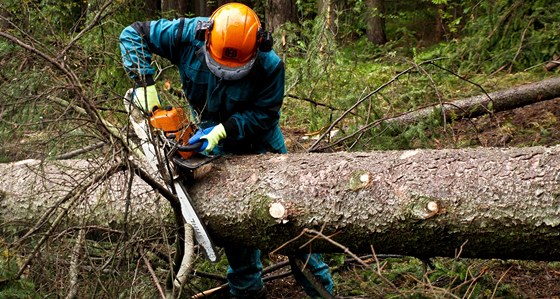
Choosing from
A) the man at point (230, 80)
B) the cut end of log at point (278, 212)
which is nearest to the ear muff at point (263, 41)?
the man at point (230, 80)

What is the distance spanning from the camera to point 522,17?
675 cm

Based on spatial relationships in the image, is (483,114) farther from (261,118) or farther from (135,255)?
(135,255)

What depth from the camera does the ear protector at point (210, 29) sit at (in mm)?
→ 3504

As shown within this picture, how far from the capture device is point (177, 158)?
3.27 m

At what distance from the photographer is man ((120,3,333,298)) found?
3471 mm

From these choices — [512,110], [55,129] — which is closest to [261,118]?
[55,129]

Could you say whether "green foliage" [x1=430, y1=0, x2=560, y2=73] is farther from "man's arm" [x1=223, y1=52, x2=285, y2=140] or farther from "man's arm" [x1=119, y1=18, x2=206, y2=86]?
"man's arm" [x1=119, y1=18, x2=206, y2=86]

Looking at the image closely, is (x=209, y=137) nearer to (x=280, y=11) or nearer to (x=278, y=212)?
(x=278, y=212)

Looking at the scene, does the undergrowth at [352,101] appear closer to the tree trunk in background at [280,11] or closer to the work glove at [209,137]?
the work glove at [209,137]

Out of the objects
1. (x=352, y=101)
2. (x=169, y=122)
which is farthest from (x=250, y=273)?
(x=352, y=101)

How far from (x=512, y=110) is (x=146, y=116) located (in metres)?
4.35

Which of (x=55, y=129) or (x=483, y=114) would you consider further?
(x=483, y=114)

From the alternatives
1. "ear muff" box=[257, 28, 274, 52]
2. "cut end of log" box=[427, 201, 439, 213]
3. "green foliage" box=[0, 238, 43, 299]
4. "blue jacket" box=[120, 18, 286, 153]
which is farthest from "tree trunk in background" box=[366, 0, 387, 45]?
"green foliage" box=[0, 238, 43, 299]

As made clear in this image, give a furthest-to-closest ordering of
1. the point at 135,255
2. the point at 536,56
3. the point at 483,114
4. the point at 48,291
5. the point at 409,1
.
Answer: the point at 409,1 → the point at 536,56 → the point at 483,114 → the point at 135,255 → the point at 48,291
